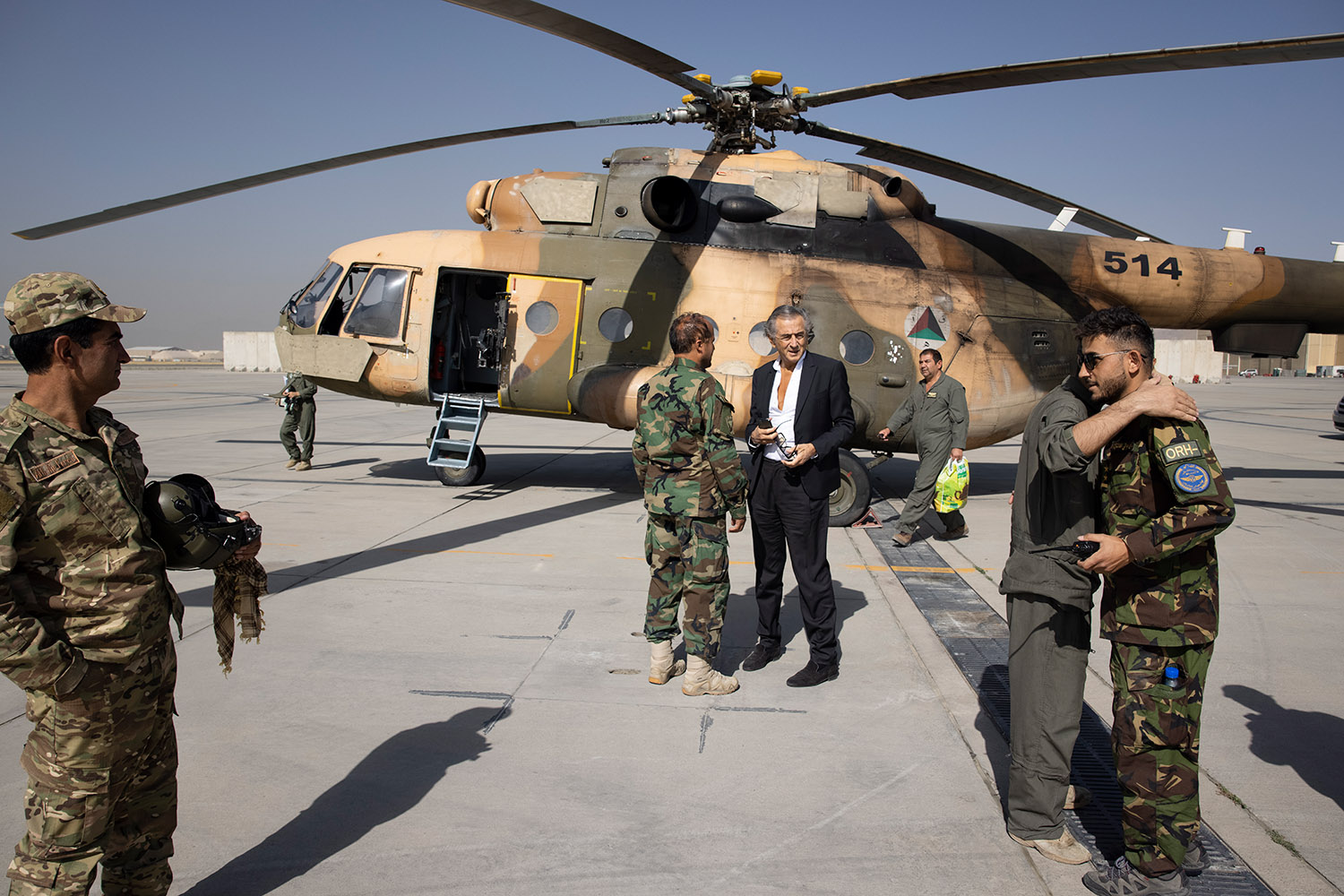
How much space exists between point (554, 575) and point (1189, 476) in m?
4.52

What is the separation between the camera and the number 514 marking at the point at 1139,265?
9.45m

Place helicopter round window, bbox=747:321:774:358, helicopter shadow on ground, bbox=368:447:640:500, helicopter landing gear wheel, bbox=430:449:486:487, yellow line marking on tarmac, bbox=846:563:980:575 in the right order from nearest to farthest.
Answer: yellow line marking on tarmac, bbox=846:563:980:575 → helicopter round window, bbox=747:321:774:358 → helicopter landing gear wheel, bbox=430:449:486:487 → helicopter shadow on ground, bbox=368:447:640:500

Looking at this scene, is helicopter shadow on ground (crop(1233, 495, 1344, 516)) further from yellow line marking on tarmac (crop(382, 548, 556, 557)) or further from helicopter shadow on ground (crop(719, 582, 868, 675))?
yellow line marking on tarmac (crop(382, 548, 556, 557))

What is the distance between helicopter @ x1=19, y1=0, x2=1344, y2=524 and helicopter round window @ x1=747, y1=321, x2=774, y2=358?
0.02m

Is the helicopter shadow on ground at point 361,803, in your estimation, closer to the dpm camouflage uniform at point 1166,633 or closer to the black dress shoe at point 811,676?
the black dress shoe at point 811,676

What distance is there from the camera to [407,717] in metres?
3.93

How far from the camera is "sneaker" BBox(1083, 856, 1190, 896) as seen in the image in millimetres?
2711

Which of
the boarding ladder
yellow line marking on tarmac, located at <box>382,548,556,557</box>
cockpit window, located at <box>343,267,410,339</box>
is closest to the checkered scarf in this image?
yellow line marking on tarmac, located at <box>382,548,556,557</box>

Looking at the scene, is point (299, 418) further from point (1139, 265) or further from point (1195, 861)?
point (1195, 861)

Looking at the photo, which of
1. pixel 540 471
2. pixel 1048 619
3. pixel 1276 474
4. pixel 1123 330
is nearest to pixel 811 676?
pixel 1048 619

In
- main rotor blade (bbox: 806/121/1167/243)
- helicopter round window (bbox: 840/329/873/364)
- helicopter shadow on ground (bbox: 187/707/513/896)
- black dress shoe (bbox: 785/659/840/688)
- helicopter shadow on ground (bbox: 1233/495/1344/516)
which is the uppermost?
main rotor blade (bbox: 806/121/1167/243)

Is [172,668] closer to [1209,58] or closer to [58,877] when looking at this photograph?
[58,877]

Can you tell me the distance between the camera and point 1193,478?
2.63m

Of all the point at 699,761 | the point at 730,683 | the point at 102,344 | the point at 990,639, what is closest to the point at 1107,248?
the point at 990,639
